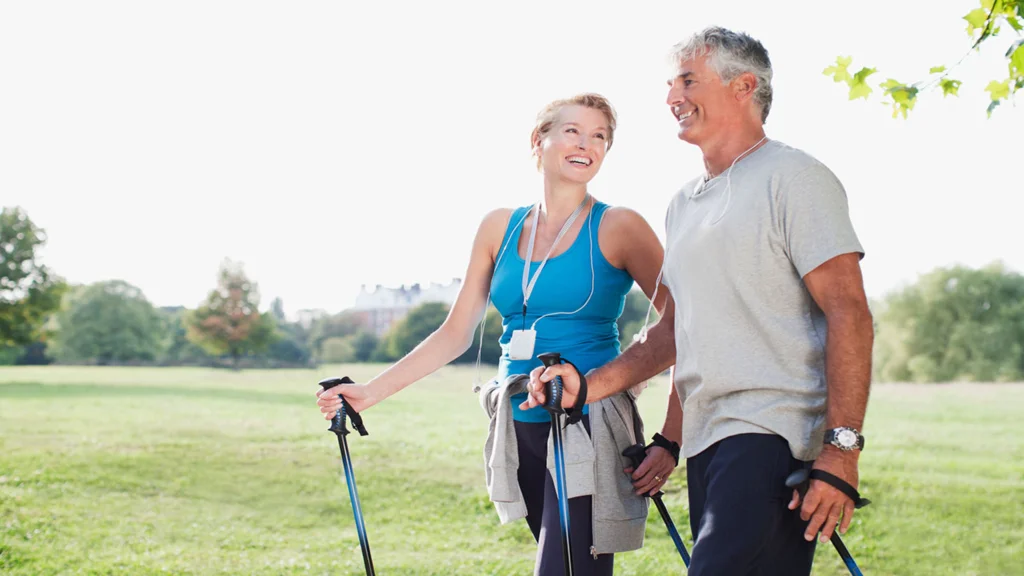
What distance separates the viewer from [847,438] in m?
2.12

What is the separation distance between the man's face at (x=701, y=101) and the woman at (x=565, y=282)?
0.45 metres

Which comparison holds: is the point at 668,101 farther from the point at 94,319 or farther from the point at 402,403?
the point at 94,319

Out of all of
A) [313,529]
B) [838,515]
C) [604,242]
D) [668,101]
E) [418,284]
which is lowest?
[313,529]

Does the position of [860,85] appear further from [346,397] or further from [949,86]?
[346,397]

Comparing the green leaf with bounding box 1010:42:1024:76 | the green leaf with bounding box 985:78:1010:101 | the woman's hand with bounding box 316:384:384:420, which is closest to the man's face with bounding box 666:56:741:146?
the woman's hand with bounding box 316:384:384:420

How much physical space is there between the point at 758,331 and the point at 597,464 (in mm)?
748

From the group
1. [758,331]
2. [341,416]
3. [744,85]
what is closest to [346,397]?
[341,416]

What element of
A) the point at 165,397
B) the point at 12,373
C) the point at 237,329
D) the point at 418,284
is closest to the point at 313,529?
the point at 165,397

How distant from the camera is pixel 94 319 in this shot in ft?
180

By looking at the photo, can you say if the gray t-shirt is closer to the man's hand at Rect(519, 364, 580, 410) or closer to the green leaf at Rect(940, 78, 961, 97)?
the man's hand at Rect(519, 364, 580, 410)

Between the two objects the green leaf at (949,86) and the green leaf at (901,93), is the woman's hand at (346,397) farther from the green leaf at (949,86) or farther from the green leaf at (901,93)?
the green leaf at (949,86)

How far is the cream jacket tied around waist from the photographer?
2.77m

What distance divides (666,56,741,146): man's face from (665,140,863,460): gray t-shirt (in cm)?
16

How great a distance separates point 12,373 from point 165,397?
13739 mm
